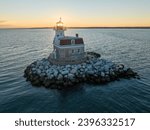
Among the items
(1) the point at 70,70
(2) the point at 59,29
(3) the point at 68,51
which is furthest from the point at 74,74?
(2) the point at 59,29

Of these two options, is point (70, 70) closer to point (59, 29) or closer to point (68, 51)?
point (68, 51)

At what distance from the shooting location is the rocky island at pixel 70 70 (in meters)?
26.7

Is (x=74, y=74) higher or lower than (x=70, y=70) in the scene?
lower

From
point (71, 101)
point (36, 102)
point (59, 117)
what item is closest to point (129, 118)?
point (59, 117)

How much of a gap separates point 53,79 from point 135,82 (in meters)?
10.9

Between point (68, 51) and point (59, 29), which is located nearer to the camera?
point (68, 51)

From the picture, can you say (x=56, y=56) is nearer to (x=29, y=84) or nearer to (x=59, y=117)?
(x=29, y=84)

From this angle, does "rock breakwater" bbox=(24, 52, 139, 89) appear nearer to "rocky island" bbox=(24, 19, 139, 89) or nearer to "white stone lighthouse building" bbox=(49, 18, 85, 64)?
"rocky island" bbox=(24, 19, 139, 89)

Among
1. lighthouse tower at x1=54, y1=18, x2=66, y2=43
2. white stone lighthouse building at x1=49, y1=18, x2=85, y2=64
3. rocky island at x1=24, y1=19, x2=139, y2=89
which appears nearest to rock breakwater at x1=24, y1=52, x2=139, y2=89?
rocky island at x1=24, y1=19, x2=139, y2=89

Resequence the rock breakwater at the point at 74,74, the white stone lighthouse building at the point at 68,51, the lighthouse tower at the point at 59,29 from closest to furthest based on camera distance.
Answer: the rock breakwater at the point at 74,74 → the white stone lighthouse building at the point at 68,51 → the lighthouse tower at the point at 59,29

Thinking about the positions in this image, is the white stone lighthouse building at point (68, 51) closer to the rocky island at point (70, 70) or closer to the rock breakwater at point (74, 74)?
the rocky island at point (70, 70)

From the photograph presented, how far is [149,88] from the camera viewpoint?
25.7m

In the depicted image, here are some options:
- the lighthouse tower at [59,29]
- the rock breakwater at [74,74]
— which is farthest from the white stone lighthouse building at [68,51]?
the lighthouse tower at [59,29]

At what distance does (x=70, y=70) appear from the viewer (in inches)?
1109
